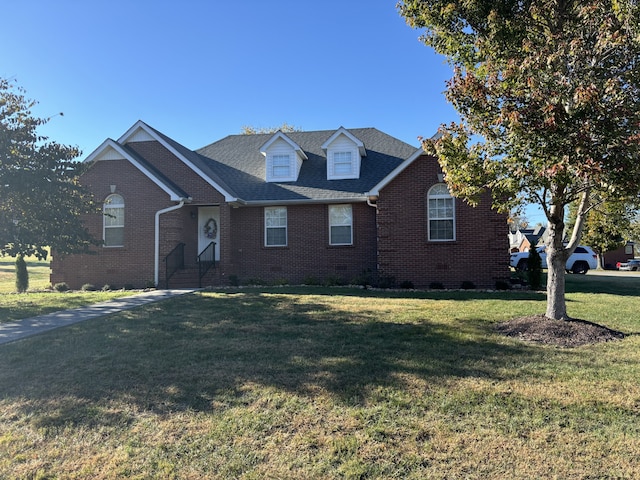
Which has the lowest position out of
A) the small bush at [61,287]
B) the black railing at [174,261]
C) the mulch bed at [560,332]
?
the mulch bed at [560,332]

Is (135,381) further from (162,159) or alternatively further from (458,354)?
(162,159)

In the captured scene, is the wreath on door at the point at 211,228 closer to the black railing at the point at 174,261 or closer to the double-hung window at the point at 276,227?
the black railing at the point at 174,261

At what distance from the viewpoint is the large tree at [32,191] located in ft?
34.1

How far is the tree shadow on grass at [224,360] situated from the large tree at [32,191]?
13.8 feet

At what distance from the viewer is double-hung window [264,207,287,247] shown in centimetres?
1616

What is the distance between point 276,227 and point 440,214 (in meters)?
6.03

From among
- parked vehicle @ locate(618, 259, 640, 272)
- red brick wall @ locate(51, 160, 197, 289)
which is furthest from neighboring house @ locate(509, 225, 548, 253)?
red brick wall @ locate(51, 160, 197, 289)

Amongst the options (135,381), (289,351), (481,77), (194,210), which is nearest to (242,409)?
(135,381)

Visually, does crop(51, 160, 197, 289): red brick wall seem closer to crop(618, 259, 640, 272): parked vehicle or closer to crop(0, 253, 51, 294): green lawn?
crop(0, 253, 51, 294): green lawn

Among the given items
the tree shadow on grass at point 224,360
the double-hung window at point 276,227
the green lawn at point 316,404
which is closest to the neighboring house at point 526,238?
the double-hung window at point 276,227

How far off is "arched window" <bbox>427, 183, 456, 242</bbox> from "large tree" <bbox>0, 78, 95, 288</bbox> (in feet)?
34.4

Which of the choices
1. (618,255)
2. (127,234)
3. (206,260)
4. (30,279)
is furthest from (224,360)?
(618,255)

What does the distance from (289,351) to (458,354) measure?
2.29m

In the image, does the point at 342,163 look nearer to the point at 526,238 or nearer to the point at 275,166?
the point at 275,166
